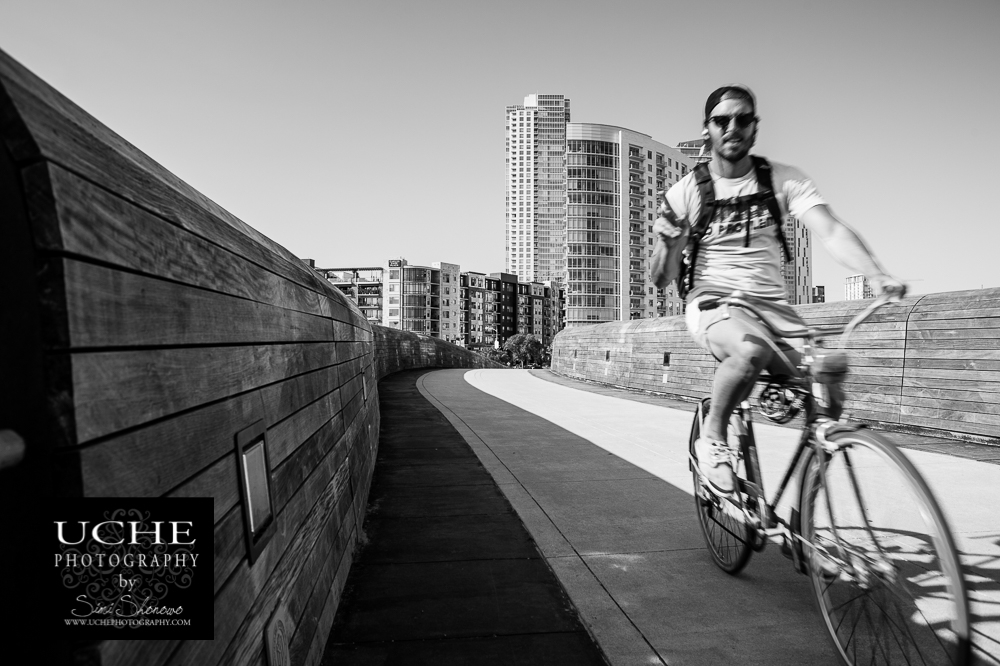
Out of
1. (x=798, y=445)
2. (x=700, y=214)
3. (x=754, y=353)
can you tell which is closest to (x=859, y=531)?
(x=798, y=445)

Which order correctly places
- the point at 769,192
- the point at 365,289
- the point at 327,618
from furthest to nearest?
the point at 365,289 < the point at 769,192 < the point at 327,618

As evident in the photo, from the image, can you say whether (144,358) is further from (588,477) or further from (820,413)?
(588,477)

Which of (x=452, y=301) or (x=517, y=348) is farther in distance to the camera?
(x=452, y=301)

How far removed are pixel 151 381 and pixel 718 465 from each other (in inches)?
102

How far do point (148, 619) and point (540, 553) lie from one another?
285 centimetres

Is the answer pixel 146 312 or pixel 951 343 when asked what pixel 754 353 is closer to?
pixel 146 312

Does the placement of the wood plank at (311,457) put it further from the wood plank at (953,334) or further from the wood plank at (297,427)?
the wood plank at (953,334)

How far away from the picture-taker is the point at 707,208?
3.23 meters

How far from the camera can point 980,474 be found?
5.25m

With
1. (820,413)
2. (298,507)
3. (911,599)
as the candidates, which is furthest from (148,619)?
(820,413)

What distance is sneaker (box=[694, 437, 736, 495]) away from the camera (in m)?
3.14

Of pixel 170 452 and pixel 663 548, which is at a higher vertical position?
pixel 170 452

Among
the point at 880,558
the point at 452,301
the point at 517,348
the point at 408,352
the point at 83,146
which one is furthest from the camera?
the point at 452,301

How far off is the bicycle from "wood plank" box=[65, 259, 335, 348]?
2007 millimetres
